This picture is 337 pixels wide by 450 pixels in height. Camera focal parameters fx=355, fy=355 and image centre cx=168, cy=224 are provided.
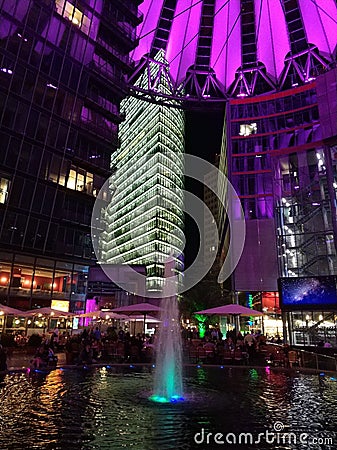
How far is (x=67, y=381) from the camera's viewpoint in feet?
48.2

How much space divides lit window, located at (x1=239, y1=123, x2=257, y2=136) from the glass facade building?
24810mm

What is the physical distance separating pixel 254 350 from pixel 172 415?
15.2 metres

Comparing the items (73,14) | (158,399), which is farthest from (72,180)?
(158,399)

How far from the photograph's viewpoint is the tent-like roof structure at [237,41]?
48406 millimetres

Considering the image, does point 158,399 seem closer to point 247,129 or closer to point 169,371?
point 169,371

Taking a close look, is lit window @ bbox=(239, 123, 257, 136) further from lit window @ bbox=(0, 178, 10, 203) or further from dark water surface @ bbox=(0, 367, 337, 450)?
dark water surface @ bbox=(0, 367, 337, 450)

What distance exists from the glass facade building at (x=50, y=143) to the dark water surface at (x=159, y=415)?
23474 millimetres

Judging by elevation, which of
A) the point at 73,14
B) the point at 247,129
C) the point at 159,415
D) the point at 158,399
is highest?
the point at 73,14

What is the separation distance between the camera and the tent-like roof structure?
48.4 meters

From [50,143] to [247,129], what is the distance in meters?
35.6

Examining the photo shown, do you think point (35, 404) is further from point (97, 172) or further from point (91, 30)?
point (91, 30)

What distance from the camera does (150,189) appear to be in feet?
432

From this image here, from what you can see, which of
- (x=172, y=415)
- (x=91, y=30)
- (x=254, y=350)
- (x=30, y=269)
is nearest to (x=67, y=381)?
(x=172, y=415)

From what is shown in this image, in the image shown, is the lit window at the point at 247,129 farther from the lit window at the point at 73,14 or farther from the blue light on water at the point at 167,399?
the blue light on water at the point at 167,399
